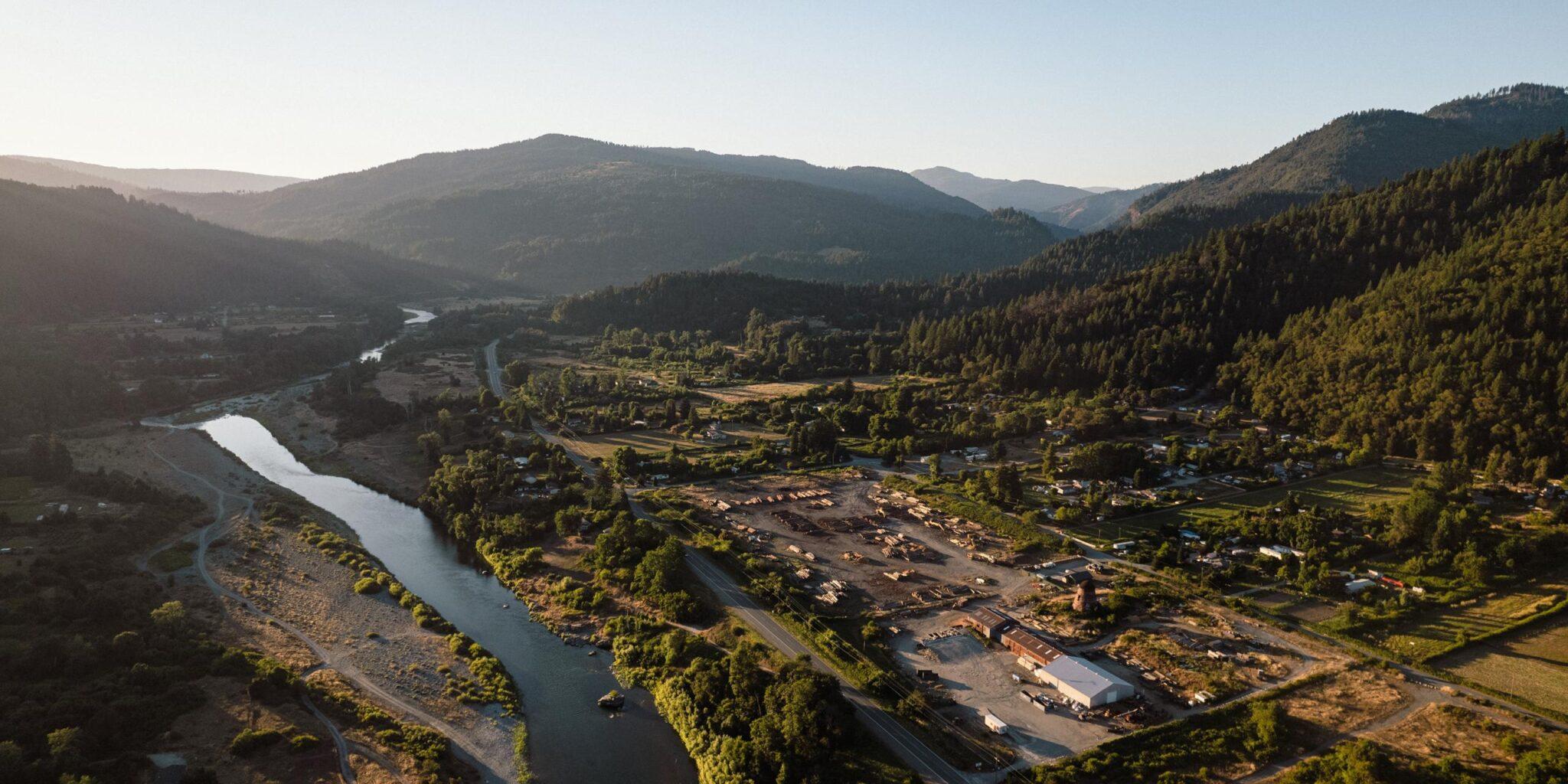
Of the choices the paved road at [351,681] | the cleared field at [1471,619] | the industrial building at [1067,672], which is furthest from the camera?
the cleared field at [1471,619]

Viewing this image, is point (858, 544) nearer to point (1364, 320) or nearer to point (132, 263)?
point (1364, 320)

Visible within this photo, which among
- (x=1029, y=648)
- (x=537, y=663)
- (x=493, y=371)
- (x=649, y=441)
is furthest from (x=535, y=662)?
(x=493, y=371)

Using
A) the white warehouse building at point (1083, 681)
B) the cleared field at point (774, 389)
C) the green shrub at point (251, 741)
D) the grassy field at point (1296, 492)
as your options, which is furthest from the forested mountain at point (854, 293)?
the green shrub at point (251, 741)

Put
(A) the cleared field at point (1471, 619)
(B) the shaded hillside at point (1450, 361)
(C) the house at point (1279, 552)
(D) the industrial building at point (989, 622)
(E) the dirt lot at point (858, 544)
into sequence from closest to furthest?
(A) the cleared field at point (1471, 619) < (D) the industrial building at point (989, 622) < (E) the dirt lot at point (858, 544) < (C) the house at point (1279, 552) < (B) the shaded hillside at point (1450, 361)

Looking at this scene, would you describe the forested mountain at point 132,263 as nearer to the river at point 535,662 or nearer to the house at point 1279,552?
the river at point 535,662

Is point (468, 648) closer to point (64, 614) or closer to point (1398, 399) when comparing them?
point (64, 614)

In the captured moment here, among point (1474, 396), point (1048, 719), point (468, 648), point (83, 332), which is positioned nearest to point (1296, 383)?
point (1474, 396)
